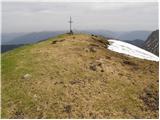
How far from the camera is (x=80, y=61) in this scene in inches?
1453

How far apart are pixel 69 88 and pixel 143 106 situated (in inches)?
306

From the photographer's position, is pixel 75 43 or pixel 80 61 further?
pixel 75 43

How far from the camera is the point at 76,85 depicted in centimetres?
3131

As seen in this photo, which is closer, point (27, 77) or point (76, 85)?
point (76, 85)

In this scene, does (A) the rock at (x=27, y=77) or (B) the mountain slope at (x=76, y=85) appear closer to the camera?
(B) the mountain slope at (x=76, y=85)

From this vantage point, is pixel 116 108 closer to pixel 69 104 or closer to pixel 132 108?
pixel 132 108

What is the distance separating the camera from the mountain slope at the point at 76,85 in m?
27.7

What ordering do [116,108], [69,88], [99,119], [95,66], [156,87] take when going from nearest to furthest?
[99,119]
[116,108]
[69,88]
[156,87]
[95,66]

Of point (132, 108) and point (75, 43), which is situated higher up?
point (75, 43)

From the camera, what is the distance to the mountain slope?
2766 cm

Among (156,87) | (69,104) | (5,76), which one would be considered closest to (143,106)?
(156,87)

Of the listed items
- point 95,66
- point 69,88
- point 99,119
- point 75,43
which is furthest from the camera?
point 75,43

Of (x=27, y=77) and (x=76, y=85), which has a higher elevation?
(x=27, y=77)

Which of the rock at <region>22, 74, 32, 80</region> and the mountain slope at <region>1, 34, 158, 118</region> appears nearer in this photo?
the mountain slope at <region>1, 34, 158, 118</region>
